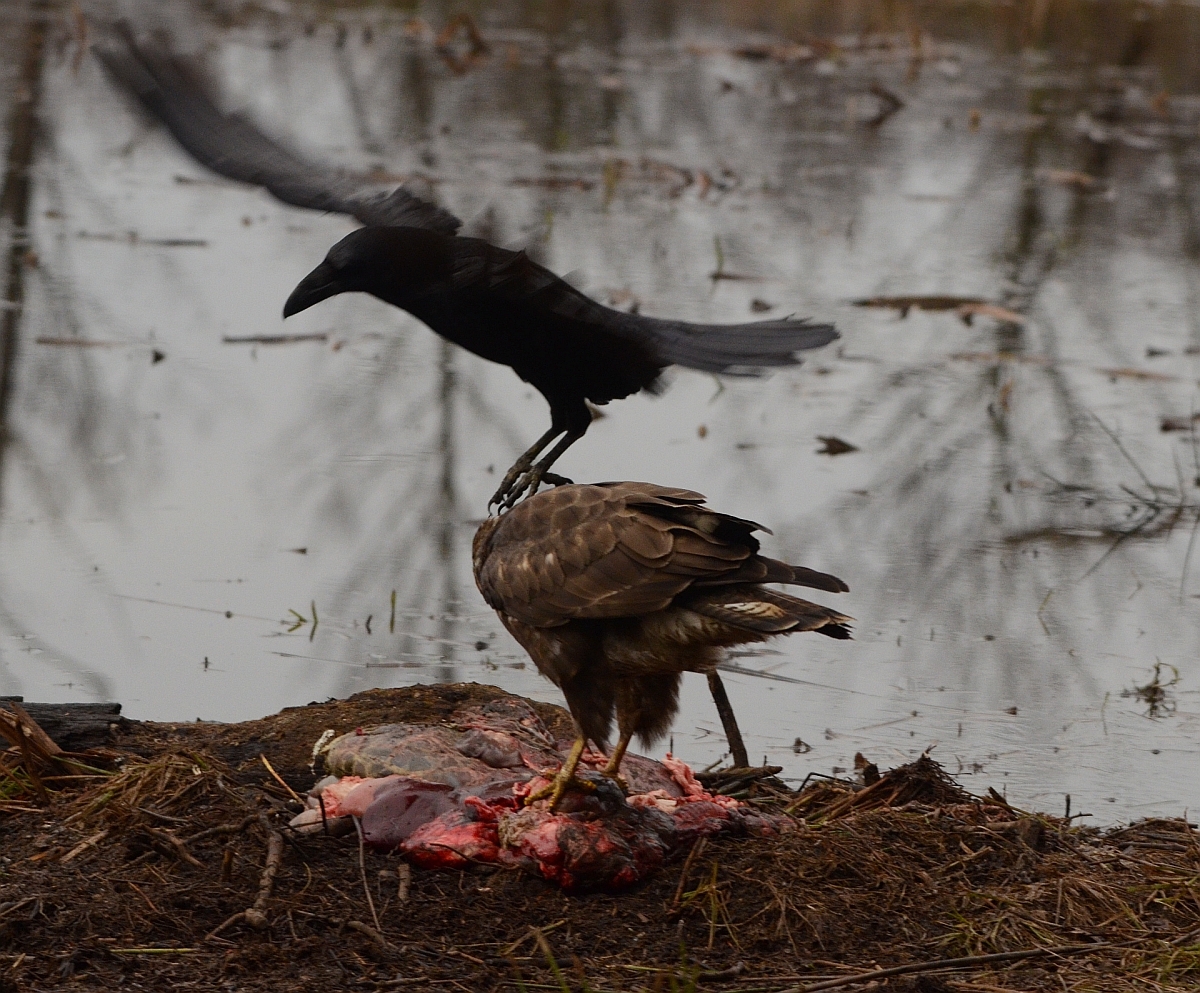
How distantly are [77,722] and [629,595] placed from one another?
1.63 m

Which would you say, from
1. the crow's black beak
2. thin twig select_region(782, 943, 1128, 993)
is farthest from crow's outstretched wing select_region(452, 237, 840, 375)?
thin twig select_region(782, 943, 1128, 993)

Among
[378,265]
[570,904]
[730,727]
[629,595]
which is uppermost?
[378,265]

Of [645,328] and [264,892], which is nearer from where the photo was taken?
[264,892]

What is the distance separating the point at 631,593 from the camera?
12.8ft

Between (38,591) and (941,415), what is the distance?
4.12m

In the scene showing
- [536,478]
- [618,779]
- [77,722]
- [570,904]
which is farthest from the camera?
[536,478]

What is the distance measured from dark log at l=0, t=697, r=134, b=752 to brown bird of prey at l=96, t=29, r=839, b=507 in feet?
3.77

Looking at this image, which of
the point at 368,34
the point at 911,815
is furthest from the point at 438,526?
the point at 368,34

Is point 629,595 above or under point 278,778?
above

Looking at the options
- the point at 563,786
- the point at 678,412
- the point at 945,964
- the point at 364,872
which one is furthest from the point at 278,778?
the point at 678,412

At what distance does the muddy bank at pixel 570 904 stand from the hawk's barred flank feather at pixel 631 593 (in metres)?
0.42

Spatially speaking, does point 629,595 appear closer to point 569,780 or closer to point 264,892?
point 569,780

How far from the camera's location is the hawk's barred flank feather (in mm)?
3805

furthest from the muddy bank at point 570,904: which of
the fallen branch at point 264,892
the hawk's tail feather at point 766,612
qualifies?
the hawk's tail feather at point 766,612
